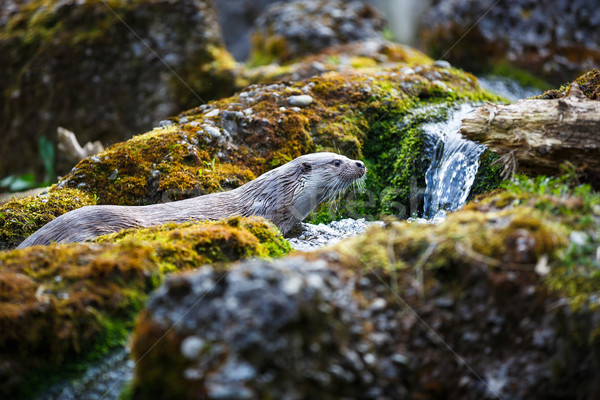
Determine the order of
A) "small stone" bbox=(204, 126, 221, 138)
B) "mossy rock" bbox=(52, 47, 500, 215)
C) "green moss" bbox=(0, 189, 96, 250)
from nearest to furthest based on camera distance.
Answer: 1. "green moss" bbox=(0, 189, 96, 250)
2. "mossy rock" bbox=(52, 47, 500, 215)
3. "small stone" bbox=(204, 126, 221, 138)

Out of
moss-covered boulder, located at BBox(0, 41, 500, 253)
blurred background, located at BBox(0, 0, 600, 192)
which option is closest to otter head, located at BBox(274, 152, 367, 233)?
moss-covered boulder, located at BBox(0, 41, 500, 253)

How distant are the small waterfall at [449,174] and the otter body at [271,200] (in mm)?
967

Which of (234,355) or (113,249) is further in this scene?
(113,249)

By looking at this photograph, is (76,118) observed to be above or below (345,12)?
below

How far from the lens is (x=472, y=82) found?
885cm

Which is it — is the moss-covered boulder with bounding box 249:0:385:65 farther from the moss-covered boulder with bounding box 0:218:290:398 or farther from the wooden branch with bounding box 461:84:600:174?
the moss-covered boulder with bounding box 0:218:290:398

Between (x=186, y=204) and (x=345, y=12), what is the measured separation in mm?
10022

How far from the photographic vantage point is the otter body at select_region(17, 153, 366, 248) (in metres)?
5.64

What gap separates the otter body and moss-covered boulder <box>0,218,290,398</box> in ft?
4.65

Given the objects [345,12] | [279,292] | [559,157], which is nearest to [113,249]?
[279,292]

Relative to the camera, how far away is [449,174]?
661 cm

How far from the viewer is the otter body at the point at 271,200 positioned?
564cm

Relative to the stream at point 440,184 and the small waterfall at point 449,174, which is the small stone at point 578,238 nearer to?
the stream at point 440,184

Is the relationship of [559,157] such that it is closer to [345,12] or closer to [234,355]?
[234,355]
